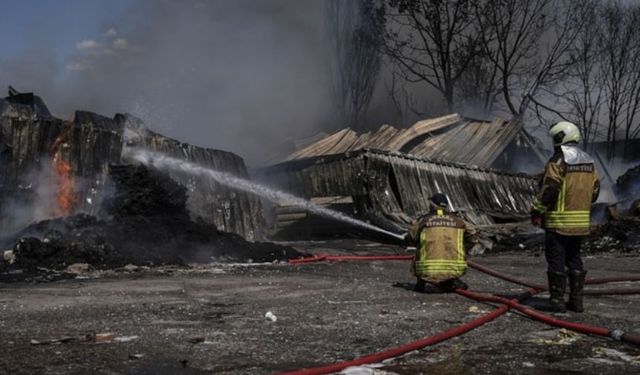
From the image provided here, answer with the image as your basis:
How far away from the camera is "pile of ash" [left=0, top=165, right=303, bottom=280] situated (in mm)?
9234

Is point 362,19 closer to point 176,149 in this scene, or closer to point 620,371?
point 176,149

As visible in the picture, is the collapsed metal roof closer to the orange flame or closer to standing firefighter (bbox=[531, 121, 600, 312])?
the orange flame

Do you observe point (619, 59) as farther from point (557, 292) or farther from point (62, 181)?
point (557, 292)

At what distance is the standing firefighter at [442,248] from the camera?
6723 millimetres

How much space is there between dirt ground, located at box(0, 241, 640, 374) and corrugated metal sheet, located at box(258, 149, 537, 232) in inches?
273

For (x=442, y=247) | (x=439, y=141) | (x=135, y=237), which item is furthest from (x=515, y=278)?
(x=439, y=141)

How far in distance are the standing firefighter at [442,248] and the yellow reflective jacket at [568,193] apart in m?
1.18

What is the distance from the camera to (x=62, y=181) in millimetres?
11289

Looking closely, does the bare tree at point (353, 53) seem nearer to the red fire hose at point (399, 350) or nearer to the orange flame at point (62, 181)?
the orange flame at point (62, 181)

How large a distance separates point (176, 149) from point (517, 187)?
9518 mm

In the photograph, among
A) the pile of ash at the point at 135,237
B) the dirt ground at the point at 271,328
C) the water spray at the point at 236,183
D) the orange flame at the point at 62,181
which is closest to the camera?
the dirt ground at the point at 271,328

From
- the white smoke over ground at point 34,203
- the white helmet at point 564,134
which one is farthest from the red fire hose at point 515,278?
the white smoke over ground at point 34,203

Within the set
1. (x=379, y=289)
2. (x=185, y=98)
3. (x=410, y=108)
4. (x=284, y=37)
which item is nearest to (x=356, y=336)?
(x=379, y=289)

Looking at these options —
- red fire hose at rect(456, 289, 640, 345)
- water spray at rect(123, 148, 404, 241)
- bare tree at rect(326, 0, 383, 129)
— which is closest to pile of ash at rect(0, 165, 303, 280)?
water spray at rect(123, 148, 404, 241)
